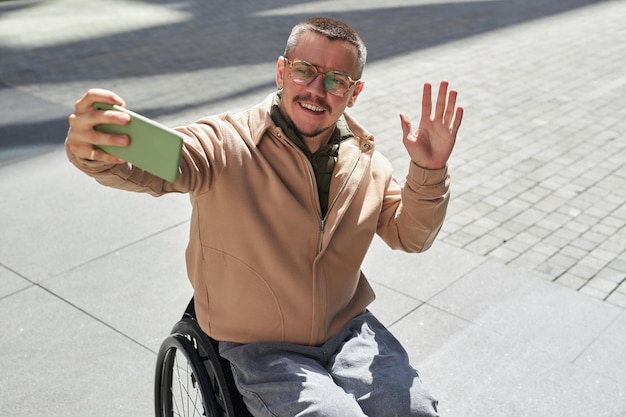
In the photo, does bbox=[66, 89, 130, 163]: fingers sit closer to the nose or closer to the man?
the man

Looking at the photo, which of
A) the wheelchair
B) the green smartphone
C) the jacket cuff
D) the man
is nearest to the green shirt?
the man

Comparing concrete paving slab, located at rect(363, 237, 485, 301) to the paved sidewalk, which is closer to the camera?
the paved sidewalk

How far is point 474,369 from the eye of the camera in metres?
3.87

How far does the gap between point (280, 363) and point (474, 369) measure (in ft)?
5.43

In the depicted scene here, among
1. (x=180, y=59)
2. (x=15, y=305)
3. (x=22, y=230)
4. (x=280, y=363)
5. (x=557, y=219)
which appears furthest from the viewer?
(x=180, y=59)

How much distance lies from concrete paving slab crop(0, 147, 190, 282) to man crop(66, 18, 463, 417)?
2303 millimetres

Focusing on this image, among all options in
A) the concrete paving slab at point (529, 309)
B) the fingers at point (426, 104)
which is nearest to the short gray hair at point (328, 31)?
the fingers at point (426, 104)

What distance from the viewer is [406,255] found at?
16.2 ft

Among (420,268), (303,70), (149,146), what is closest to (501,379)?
(420,268)

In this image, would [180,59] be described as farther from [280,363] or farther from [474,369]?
[280,363]

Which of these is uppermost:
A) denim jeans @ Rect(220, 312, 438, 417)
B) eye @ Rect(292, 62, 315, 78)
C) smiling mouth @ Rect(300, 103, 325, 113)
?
eye @ Rect(292, 62, 315, 78)

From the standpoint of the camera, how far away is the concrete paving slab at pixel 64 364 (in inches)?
138

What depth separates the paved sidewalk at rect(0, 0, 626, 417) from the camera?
3.80 m

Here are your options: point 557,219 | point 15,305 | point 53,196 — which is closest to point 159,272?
point 15,305
